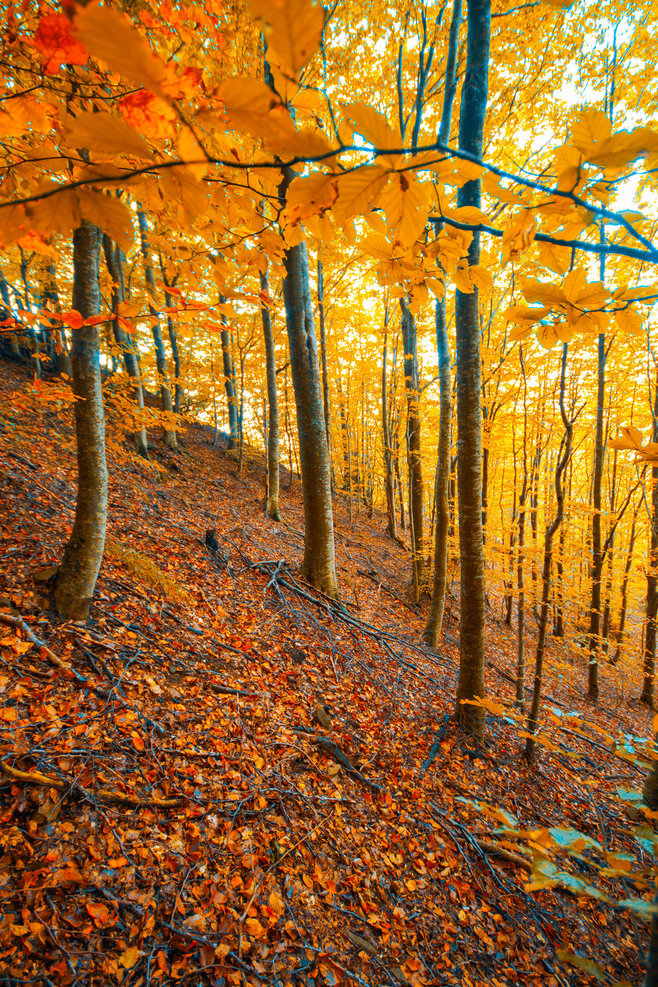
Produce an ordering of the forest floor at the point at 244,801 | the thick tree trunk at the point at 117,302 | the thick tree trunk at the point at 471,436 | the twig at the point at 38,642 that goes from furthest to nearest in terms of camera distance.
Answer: the thick tree trunk at the point at 117,302 < the thick tree trunk at the point at 471,436 < the twig at the point at 38,642 < the forest floor at the point at 244,801

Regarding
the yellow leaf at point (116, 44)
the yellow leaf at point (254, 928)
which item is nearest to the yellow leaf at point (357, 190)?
the yellow leaf at point (116, 44)

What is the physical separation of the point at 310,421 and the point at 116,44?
15.2 ft

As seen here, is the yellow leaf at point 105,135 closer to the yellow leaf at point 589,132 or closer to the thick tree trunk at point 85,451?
the yellow leaf at point 589,132

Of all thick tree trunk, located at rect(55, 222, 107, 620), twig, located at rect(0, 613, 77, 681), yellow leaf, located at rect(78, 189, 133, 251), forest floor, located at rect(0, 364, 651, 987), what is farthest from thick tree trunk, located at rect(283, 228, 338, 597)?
yellow leaf, located at rect(78, 189, 133, 251)

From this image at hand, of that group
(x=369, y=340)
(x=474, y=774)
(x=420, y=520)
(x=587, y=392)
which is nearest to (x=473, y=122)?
(x=474, y=774)

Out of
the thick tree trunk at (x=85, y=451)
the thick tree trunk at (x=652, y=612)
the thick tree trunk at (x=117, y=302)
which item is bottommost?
the thick tree trunk at (x=652, y=612)

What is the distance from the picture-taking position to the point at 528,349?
25.2ft

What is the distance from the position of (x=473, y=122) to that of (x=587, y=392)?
9.02 metres

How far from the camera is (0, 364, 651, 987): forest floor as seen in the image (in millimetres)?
1637

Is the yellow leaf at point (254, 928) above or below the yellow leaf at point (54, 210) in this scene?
below

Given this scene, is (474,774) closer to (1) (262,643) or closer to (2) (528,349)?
(1) (262,643)

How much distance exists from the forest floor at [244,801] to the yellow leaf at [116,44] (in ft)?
5.97

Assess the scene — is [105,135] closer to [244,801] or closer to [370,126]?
[370,126]

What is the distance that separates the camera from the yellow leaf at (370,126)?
632mm
